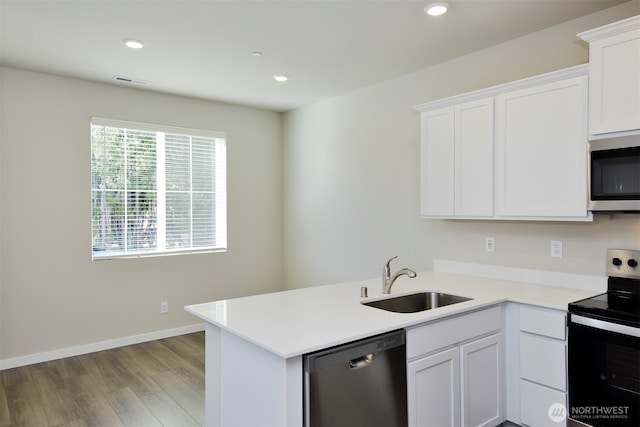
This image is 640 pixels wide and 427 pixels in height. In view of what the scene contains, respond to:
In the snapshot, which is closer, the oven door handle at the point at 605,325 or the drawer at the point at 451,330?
the oven door handle at the point at 605,325

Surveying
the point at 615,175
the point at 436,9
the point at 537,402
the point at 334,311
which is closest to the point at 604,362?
the point at 537,402

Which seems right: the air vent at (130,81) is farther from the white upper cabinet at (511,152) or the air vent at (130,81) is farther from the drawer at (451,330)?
the drawer at (451,330)

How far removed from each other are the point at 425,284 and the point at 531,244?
0.82 meters

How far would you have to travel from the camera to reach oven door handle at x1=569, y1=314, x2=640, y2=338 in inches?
77.3

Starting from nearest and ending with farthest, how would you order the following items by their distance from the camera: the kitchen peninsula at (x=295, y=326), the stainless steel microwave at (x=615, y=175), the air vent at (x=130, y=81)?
the kitchen peninsula at (x=295, y=326) → the stainless steel microwave at (x=615, y=175) → the air vent at (x=130, y=81)

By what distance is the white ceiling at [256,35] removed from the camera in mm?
2555

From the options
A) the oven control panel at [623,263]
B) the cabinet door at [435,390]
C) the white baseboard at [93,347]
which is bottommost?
the white baseboard at [93,347]

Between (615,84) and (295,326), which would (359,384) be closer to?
(295,326)

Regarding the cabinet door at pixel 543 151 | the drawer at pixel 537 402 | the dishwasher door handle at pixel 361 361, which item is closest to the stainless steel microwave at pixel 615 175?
the cabinet door at pixel 543 151

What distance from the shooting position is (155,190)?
14.9ft

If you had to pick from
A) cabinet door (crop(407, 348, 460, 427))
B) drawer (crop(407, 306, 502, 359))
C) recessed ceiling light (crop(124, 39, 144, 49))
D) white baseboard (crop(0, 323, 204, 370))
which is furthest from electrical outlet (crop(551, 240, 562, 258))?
white baseboard (crop(0, 323, 204, 370))

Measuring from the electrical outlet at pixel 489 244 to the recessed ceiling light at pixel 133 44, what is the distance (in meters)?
3.04

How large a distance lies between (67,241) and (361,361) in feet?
11.1

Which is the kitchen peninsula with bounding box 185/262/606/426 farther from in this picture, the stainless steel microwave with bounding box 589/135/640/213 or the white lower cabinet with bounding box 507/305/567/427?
the stainless steel microwave with bounding box 589/135/640/213
